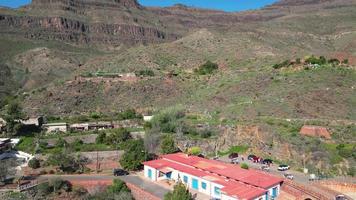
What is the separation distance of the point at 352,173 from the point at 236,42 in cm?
5252

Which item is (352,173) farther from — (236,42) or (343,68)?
(236,42)

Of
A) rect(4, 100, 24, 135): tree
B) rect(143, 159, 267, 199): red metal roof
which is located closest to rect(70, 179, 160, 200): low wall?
rect(143, 159, 267, 199): red metal roof

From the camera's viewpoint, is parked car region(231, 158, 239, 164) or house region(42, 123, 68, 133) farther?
house region(42, 123, 68, 133)

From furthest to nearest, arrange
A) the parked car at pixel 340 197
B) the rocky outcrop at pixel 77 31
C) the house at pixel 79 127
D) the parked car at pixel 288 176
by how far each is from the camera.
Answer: the rocky outcrop at pixel 77 31, the house at pixel 79 127, the parked car at pixel 288 176, the parked car at pixel 340 197

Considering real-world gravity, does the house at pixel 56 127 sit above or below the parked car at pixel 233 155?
above

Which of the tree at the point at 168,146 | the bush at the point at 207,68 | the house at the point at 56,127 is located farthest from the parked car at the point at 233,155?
the bush at the point at 207,68

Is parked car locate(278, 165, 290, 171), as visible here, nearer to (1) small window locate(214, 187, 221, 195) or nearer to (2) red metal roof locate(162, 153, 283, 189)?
(2) red metal roof locate(162, 153, 283, 189)

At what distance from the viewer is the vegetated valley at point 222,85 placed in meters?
42.3

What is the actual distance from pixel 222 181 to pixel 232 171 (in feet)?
6.10

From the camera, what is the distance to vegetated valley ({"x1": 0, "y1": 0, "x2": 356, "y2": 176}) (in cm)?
4228

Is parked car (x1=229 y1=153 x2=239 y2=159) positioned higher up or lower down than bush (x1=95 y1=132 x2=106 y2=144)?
lower down

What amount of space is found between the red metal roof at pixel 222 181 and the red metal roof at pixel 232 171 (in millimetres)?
358

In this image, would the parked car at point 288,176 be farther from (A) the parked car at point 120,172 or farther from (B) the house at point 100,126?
(B) the house at point 100,126

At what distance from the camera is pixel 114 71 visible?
72875mm
